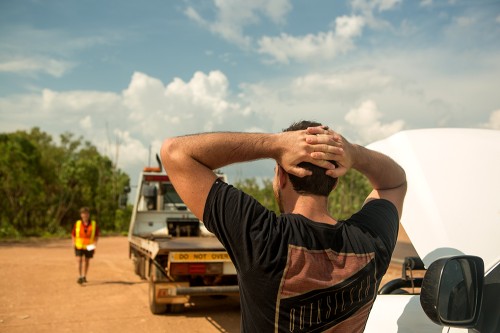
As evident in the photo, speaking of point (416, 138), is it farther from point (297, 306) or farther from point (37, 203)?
point (37, 203)

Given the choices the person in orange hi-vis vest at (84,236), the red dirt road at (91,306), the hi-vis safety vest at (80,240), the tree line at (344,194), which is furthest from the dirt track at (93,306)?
the tree line at (344,194)

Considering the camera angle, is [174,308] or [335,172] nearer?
[335,172]

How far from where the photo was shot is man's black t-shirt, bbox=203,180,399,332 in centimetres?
161

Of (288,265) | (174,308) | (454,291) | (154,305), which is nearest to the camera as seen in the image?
(288,265)

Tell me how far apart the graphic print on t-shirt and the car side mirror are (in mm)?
210

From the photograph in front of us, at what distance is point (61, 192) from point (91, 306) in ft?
96.8

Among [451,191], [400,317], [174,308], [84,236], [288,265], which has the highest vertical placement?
[451,191]

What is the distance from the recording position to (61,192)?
36625mm

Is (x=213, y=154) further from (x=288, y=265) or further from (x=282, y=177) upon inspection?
(x=288, y=265)

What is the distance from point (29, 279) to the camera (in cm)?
1248

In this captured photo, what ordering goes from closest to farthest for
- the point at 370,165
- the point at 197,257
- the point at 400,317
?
the point at 370,165 → the point at 400,317 → the point at 197,257

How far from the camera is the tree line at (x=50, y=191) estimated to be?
29141mm

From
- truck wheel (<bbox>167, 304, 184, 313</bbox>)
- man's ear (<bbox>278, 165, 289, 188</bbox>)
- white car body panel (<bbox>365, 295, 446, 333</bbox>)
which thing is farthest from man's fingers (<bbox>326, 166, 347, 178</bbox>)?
truck wheel (<bbox>167, 304, 184, 313</bbox>)

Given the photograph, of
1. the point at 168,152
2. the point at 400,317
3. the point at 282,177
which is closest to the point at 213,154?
the point at 168,152
